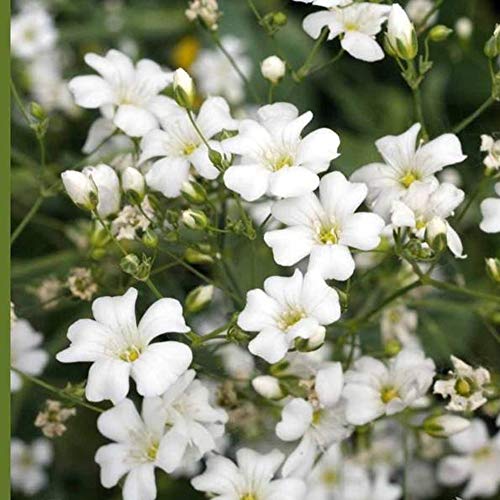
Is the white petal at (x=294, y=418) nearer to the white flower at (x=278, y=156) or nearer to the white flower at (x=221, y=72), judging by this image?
the white flower at (x=278, y=156)

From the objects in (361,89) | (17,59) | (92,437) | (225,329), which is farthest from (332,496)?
(17,59)

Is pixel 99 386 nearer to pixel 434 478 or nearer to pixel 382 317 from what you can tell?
pixel 382 317

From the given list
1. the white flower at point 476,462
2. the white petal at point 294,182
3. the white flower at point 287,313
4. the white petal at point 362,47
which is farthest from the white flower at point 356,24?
the white flower at point 476,462

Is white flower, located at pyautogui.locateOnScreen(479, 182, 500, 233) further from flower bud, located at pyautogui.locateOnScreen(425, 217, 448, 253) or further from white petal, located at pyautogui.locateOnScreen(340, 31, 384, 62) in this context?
white petal, located at pyautogui.locateOnScreen(340, 31, 384, 62)

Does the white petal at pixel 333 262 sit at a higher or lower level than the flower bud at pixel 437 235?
lower

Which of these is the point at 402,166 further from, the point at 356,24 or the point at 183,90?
the point at 183,90
